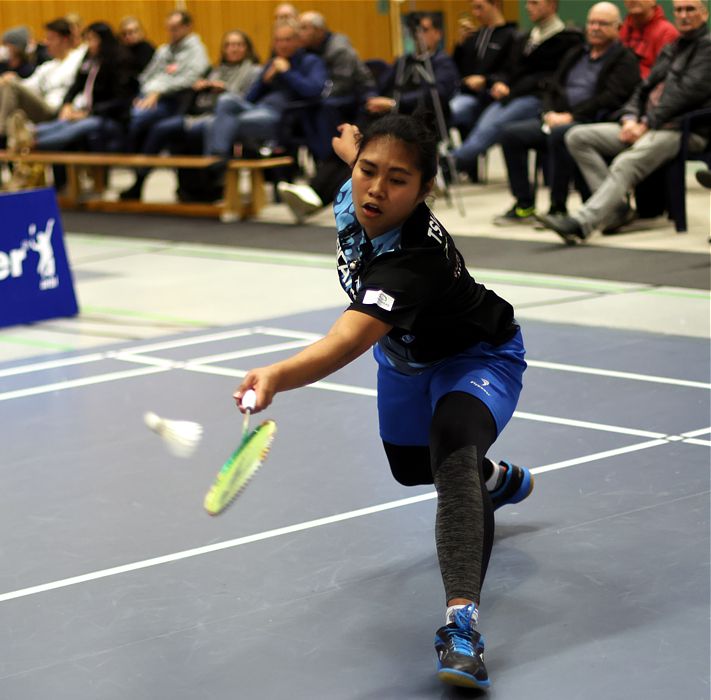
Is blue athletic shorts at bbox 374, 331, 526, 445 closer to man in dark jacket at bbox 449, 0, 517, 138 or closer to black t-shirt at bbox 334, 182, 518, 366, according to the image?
black t-shirt at bbox 334, 182, 518, 366

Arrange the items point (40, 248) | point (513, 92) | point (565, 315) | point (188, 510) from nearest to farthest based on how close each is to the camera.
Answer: point (188, 510), point (565, 315), point (40, 248), point (513, 92)

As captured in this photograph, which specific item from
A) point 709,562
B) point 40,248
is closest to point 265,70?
point 40,248

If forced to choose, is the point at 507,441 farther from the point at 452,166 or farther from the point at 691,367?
the point at 452,166

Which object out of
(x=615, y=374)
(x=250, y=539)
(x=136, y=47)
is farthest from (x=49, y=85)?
(x=250, y=539)

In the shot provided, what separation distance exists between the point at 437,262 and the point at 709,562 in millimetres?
1266

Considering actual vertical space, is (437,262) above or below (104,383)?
above

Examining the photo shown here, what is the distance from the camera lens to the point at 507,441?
5.09 m

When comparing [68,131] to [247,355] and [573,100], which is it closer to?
[573,100]

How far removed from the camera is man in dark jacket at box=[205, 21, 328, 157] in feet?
41.1

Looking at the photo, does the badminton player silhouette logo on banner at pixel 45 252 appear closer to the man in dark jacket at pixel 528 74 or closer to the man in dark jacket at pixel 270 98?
the man in dark jacket at pixel 270 98

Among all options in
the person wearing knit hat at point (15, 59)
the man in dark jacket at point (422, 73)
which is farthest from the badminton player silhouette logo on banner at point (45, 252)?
the person wearing knit hat at point (15, 59)

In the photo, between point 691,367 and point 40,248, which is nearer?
point 691,367

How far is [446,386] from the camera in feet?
11.3

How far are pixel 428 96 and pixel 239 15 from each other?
986cm
